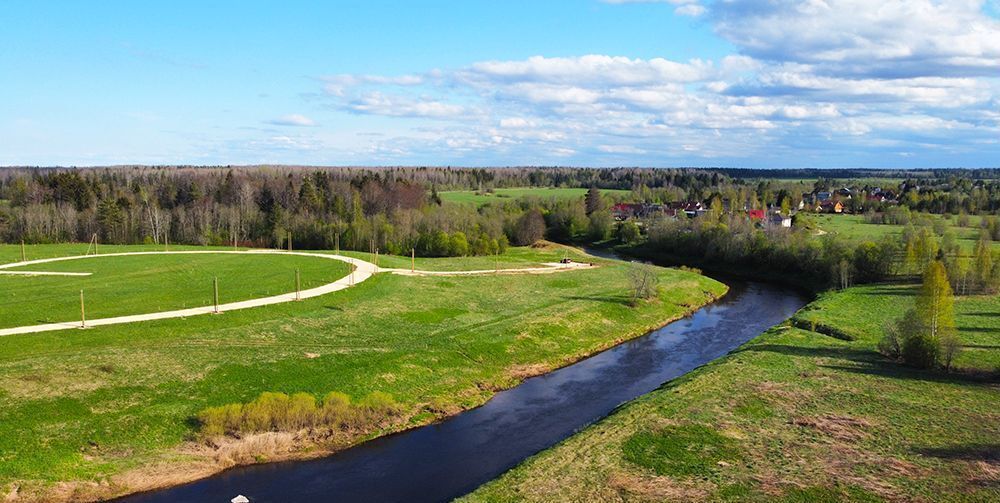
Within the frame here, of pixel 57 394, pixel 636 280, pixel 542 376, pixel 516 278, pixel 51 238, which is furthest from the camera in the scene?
pixel 51 238

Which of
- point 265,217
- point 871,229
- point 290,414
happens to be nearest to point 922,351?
point 290,414

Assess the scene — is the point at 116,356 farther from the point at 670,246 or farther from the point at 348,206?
the point at 670,246

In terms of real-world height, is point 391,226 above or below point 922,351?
above

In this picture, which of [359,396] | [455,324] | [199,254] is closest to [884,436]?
[359,396]

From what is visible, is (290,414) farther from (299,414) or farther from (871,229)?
(871,229)

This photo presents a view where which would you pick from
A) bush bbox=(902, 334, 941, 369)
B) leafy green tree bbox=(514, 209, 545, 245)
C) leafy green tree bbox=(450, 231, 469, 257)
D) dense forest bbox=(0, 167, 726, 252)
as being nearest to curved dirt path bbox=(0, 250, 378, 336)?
dense forest bbox=(0, 167, 726, 252)

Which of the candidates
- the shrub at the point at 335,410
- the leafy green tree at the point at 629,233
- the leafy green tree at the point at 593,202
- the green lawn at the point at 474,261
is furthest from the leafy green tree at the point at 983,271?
the leafy green tree at the point at 593,202

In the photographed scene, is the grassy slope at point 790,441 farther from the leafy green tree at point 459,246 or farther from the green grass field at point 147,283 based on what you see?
the leafy green tree at point 459,246
